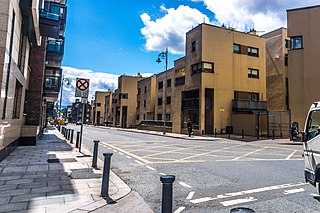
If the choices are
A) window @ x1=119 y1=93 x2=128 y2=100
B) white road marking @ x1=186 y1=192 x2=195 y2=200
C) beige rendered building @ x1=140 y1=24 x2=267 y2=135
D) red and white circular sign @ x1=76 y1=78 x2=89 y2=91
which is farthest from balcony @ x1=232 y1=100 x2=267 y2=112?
window @ x1=119 y1=93 x2=128 y2=100

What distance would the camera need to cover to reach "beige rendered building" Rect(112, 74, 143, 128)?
63.1 m

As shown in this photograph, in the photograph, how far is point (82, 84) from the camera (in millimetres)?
11844

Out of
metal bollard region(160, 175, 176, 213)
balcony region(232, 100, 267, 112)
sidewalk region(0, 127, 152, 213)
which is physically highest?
balcony region(232, 100, 267, 112)

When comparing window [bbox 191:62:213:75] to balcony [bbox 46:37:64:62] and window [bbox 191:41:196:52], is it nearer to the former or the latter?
window [bbox 191:41:196:52]

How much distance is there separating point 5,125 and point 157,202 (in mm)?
7066

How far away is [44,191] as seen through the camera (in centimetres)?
555

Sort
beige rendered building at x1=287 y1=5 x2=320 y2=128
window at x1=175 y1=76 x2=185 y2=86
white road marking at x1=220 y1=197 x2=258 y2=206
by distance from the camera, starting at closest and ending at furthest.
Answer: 1. white road marking at x1=220 y1=197 x2=258 y2=206
2. beige rendered building at x1=287 y1=5 x2=320 y2=128
3. window at x1=175 y1=76 x2=185 y2=86

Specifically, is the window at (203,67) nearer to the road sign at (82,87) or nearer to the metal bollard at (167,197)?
the road sign at (82,87)

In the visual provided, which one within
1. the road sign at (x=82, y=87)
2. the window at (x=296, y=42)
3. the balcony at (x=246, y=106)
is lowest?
the road sign at (x=82, y=87)

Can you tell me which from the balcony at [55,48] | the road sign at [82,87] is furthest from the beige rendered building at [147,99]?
the road sign at [82,87]

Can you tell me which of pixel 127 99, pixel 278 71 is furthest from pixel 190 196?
pixel 127 99

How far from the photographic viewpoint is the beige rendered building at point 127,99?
63138 mm

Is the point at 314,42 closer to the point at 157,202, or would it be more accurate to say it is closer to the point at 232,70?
the point at 232,70

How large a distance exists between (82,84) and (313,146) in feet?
32.6
